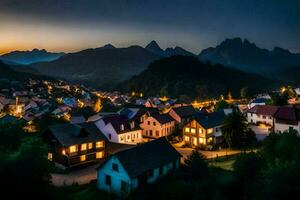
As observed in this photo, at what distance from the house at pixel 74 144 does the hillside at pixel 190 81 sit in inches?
4050

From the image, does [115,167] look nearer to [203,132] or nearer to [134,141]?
[203,132]

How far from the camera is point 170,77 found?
558 feet

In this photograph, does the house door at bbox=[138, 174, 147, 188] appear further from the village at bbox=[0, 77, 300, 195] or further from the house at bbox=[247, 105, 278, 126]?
the house at bbox=[247, 105, 278, 126]

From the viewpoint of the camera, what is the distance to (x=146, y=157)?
3122 cm

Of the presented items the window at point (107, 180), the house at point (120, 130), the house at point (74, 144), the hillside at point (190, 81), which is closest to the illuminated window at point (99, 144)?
the house at point (74, 144)

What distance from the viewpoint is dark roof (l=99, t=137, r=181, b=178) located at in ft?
95.3

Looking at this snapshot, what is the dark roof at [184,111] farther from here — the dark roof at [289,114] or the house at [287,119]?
the dark roof at [289,114]

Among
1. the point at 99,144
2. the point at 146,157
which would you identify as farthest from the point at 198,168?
the point at 99,144

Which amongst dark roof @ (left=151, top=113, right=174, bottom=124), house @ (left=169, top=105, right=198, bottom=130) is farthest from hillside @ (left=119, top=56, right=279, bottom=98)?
dark roof @ (left=151, top=113, right=174, bottom=124)

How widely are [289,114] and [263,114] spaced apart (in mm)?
12240

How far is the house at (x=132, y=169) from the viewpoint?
28666mm

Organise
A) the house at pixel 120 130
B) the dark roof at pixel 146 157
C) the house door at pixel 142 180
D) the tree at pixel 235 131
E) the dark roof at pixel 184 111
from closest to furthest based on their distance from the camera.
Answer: the dark roof at pixel 146 157
the house door at pixel 142 180
the tree at pixel 235 131
the house at pixel 120 130
the dark roof at pixel 184 111

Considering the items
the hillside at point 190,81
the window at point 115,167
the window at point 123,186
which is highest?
the hillside at point 190,81

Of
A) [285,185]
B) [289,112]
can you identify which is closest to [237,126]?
[289,112]
